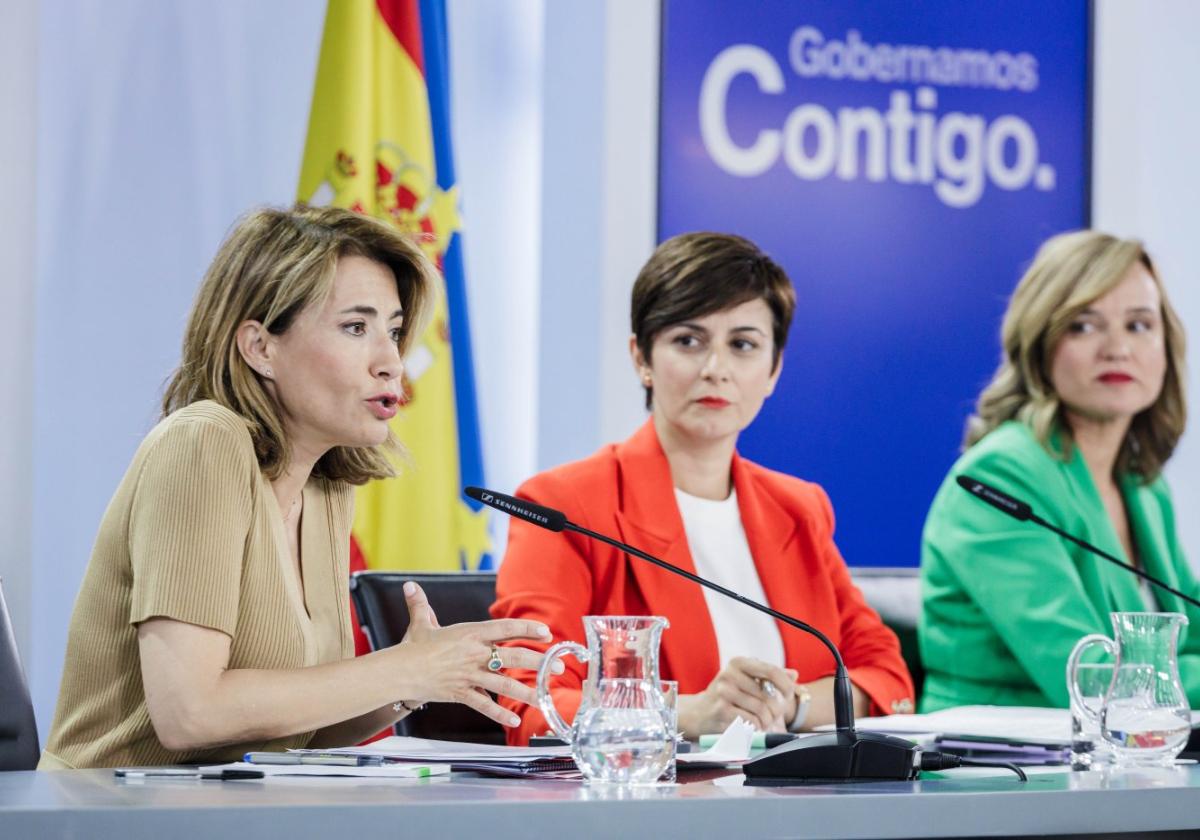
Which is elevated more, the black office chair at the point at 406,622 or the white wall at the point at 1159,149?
the white wall at the point at 1159,149

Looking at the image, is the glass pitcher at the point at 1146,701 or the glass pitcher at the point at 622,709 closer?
the glass pitcher at the point at 622,709

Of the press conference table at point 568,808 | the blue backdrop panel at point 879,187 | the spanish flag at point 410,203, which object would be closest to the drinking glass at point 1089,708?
the press conference table at point 568,808

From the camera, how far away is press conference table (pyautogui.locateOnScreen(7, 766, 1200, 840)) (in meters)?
1.10

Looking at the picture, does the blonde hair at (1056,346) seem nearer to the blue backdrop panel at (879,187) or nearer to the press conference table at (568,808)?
the blue backdrop panel at (879,187)

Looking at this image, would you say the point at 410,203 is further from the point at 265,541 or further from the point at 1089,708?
the point at 1089,708

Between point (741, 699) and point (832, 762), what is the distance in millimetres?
687

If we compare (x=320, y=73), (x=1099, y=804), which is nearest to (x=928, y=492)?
(x=320, y=73)

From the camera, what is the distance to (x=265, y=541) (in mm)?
1905

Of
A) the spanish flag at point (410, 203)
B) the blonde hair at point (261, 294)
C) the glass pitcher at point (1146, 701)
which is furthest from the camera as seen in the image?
the spanish flag at point (410, 203)

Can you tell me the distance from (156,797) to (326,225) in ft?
3.55

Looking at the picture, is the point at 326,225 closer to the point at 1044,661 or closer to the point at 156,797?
the point at 156,797

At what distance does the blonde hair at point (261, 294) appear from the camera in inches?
79.2

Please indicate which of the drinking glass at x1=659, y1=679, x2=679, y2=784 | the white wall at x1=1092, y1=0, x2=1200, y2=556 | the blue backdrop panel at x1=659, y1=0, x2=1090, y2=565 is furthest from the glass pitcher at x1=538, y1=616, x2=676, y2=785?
the white wall at x1=1092, y1=0, x2=1200, y2=556

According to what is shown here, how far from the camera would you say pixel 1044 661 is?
276 centimetres
